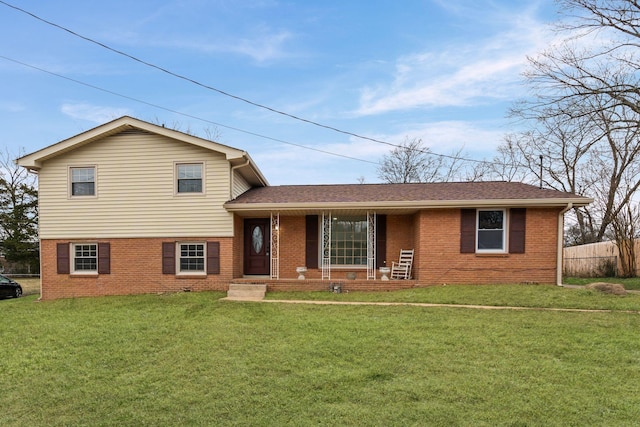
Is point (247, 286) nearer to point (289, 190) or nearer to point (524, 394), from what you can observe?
point (289, 190)

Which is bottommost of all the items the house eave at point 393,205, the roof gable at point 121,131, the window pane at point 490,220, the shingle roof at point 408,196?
the window pane at point 490,220

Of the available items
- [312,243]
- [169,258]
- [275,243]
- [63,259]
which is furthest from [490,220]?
[63,259]

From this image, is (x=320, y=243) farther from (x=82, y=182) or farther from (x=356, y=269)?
(x=82, y=182)

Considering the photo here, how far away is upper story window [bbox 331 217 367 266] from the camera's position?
43.9 ft

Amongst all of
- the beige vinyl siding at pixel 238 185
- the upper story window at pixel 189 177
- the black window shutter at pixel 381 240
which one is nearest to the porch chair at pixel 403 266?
the black window shutter at pixel 381 240

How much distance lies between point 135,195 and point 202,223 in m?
2.49

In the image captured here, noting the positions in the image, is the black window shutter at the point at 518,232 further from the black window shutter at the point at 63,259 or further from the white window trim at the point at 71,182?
the black window shutter at the point at 63,259

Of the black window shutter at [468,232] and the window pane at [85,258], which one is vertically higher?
the black window shutter at [468,232]

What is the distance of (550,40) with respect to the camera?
13.6 m

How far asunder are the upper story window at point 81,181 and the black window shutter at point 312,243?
7590 millimetres

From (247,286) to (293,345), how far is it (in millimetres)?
5873

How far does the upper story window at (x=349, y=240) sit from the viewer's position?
13.4 metres

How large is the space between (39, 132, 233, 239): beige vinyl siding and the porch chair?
18.9 feet

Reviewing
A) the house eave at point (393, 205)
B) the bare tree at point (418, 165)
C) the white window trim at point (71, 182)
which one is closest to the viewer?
the house eave at point (393, 205)
